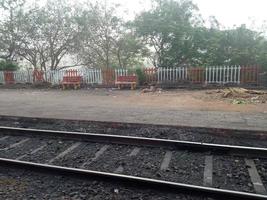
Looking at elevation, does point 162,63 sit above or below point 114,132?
above

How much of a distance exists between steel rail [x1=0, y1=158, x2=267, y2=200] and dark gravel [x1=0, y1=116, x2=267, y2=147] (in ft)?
8.35

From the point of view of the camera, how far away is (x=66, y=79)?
19031 mm

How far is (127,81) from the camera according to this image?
58.3 ft

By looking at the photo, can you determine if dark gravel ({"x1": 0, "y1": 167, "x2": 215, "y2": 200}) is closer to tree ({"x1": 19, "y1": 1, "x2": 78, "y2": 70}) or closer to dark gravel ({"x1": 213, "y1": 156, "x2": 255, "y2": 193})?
dark gravel ({"x1": 213, "y1": 156, "x2": 255, "y2": 193})

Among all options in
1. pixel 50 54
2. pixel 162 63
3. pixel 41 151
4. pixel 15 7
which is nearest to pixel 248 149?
pixel 41 151

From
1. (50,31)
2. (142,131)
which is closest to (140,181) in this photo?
(142,131)

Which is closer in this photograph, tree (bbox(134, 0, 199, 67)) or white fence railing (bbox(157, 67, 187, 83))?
white fence railing (bbox(157, 67, 187, 83))

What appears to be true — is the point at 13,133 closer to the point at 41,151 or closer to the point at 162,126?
the point at 41,151

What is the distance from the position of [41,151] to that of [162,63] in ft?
48.4

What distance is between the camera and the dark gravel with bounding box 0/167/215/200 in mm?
4191

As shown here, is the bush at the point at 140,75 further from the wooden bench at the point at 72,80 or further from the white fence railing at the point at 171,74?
the wooden bench at the point at 72,80

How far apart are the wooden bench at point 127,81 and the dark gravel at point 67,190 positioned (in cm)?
1275

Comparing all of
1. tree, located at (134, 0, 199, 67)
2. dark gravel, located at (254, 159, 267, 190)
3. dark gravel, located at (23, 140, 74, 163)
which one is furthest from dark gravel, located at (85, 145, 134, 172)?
tree, located at (134, 0, 199, 67)

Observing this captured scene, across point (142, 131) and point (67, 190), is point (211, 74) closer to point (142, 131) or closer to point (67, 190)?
point (142, 131)
